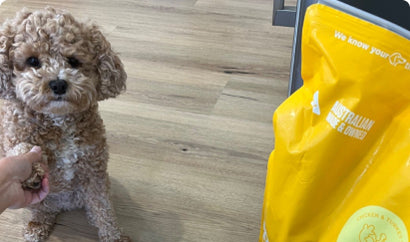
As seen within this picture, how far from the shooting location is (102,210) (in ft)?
3.89

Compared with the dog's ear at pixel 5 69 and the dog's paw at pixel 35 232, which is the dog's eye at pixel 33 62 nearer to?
the dog's ear at pixel 5 69

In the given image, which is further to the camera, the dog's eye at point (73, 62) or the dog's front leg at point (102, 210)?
the dog's front leg at point (102, 210)

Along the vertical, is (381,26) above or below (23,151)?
above

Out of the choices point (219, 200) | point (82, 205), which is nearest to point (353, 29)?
point (219, 200)

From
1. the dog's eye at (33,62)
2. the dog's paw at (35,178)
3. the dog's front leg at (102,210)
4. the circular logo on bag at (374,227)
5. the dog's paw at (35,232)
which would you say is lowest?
the dog's paw at (35,232)

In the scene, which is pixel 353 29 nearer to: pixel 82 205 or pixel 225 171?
pixel 225 171

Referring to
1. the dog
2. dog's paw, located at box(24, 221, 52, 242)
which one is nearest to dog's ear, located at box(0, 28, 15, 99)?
the dog

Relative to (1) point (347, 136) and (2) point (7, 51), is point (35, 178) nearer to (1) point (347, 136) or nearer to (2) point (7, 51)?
(2) point (7, 51)

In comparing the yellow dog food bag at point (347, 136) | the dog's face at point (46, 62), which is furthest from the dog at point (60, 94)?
the yellow dog food bag at point (347, 136)

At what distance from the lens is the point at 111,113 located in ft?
5.51

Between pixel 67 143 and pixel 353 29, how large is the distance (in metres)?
0.69

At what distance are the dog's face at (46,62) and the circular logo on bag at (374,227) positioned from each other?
2.00 ft

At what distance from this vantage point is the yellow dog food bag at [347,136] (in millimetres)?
673

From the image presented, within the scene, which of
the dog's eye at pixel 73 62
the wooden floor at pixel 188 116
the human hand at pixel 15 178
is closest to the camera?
the human hand at pixel 15 178
